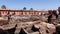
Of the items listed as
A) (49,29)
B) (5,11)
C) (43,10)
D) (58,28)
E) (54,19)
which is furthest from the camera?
(43,10)

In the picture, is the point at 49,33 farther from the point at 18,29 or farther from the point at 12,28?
the point at 12,28

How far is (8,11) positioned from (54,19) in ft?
55.5

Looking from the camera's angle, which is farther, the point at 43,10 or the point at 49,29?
the point at 43,10

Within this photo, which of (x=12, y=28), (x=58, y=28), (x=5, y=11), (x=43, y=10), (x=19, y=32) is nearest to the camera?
(x=58, y=28)

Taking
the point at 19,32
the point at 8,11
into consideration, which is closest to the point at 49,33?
the point at 19,32

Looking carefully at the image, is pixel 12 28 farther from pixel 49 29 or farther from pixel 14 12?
pixel 14 12

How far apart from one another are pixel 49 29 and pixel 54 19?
216 centimetres

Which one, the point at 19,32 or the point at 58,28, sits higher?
the point at 58,28

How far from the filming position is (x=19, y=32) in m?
8.57

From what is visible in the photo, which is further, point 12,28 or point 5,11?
point 5,11

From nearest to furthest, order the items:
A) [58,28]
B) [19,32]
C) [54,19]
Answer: [58,28]
[19,32]
[54,19]

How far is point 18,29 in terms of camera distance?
8.93 m

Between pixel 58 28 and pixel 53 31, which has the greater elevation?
pixel 58 28

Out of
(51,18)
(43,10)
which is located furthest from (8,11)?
(51,18)
